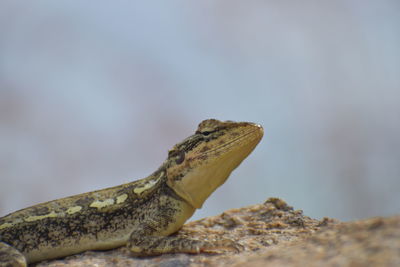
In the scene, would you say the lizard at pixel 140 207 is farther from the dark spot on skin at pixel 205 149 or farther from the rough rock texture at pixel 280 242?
the rough rock texture at pixel 280 242

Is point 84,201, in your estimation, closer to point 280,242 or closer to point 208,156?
point 208,156

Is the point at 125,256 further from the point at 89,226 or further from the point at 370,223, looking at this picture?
the point at 370,223

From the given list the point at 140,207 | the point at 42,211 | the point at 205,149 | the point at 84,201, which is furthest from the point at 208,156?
the point at 42,211

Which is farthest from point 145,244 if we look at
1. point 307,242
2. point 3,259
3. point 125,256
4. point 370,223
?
point 370,223

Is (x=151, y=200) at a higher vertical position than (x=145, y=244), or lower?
higher

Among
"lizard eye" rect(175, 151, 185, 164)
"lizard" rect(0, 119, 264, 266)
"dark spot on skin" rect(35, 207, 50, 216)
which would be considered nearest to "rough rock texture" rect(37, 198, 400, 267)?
"lizard" rect(0, 119, 264, 266)

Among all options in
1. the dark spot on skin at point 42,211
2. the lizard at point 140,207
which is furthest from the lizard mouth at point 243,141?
the dark spot on skin at point 42,211

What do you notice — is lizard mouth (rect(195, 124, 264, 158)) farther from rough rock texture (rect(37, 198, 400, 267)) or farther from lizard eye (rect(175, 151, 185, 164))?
rough rock texture (rect(37, 198, 400, 267))
